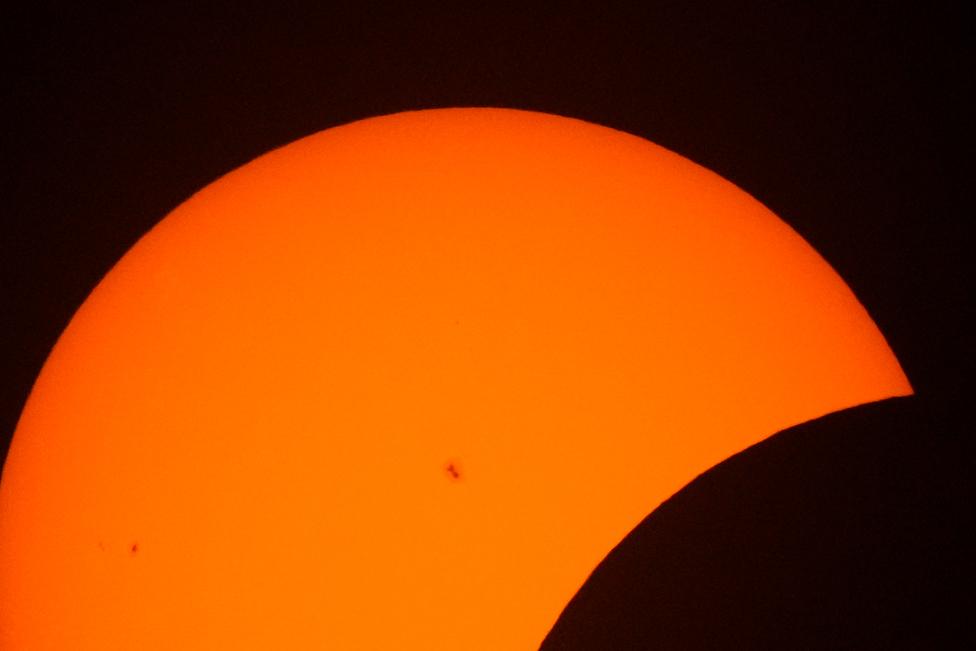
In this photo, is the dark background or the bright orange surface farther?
the bright orange surface

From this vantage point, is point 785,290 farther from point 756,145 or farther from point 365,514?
point 365,514

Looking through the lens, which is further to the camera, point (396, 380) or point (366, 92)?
point (396, 380)

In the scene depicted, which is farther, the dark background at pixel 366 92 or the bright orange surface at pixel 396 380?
the bright orange surface at pixel 396 380

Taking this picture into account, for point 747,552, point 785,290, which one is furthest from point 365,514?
point 747,552
